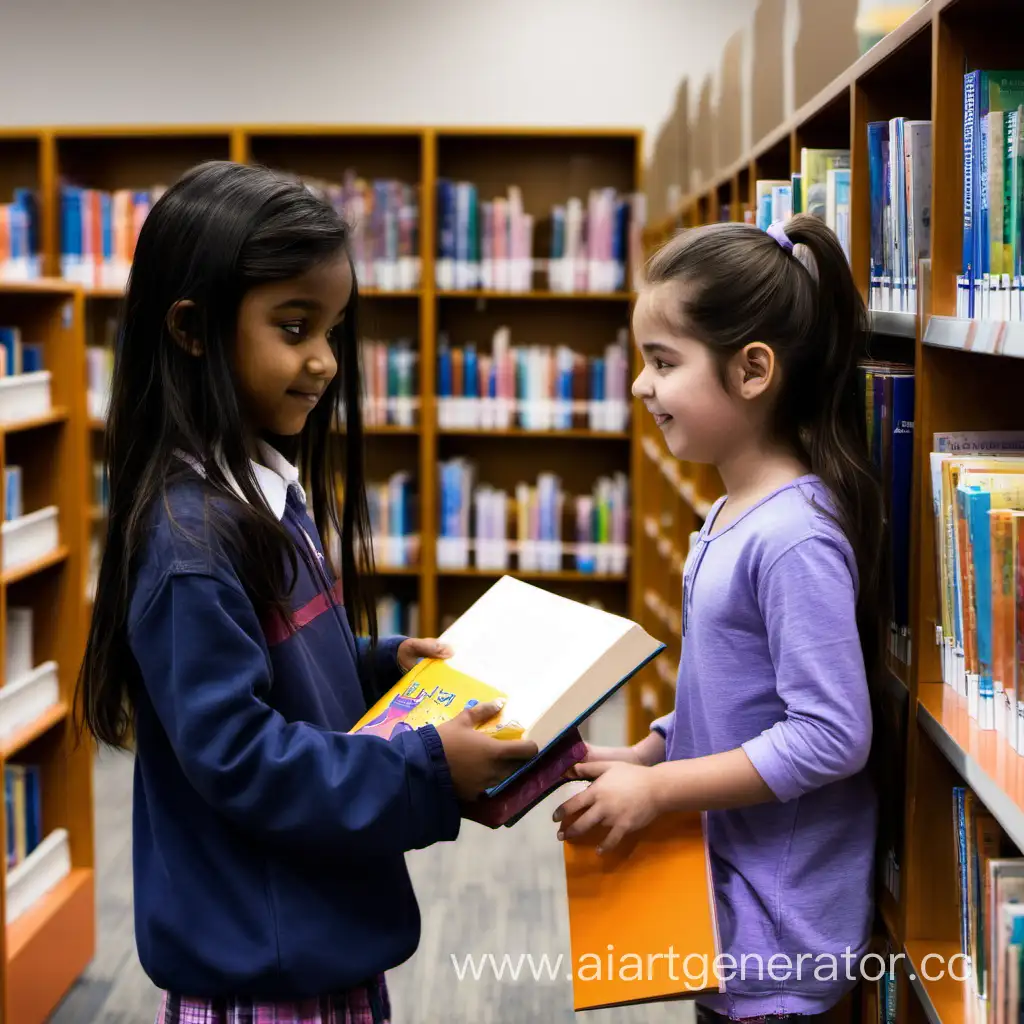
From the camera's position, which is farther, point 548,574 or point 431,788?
point 548,574

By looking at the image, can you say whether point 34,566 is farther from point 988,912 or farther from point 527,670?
point 988,912

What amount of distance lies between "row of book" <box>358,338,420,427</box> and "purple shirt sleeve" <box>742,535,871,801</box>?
3707 mm

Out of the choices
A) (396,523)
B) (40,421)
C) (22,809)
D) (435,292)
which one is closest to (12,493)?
(40,421)

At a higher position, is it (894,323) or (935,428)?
(894,323)

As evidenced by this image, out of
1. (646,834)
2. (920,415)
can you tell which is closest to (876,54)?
(920,415)

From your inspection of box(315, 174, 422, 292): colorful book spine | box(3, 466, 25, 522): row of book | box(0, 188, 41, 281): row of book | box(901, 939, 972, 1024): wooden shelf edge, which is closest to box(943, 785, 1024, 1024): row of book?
box(901, 939, 972, 1024): wooden shelf edge

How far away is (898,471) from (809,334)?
0.67 feet

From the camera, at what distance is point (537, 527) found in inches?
193

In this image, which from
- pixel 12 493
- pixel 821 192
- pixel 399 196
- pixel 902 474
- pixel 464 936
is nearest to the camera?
pixel 902 474

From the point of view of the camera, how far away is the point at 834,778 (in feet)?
4.01

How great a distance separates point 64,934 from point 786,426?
2.05 metres

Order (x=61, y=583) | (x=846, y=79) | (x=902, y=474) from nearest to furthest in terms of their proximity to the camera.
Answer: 1. (x=902, y=474)
2. (x=846, y=79)
3. (x=61, y=583)

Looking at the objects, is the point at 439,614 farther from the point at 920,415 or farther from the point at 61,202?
the point at 920,415

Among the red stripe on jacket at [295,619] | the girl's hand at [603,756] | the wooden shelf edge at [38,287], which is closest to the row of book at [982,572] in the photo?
the girl's hand at [603,756]
